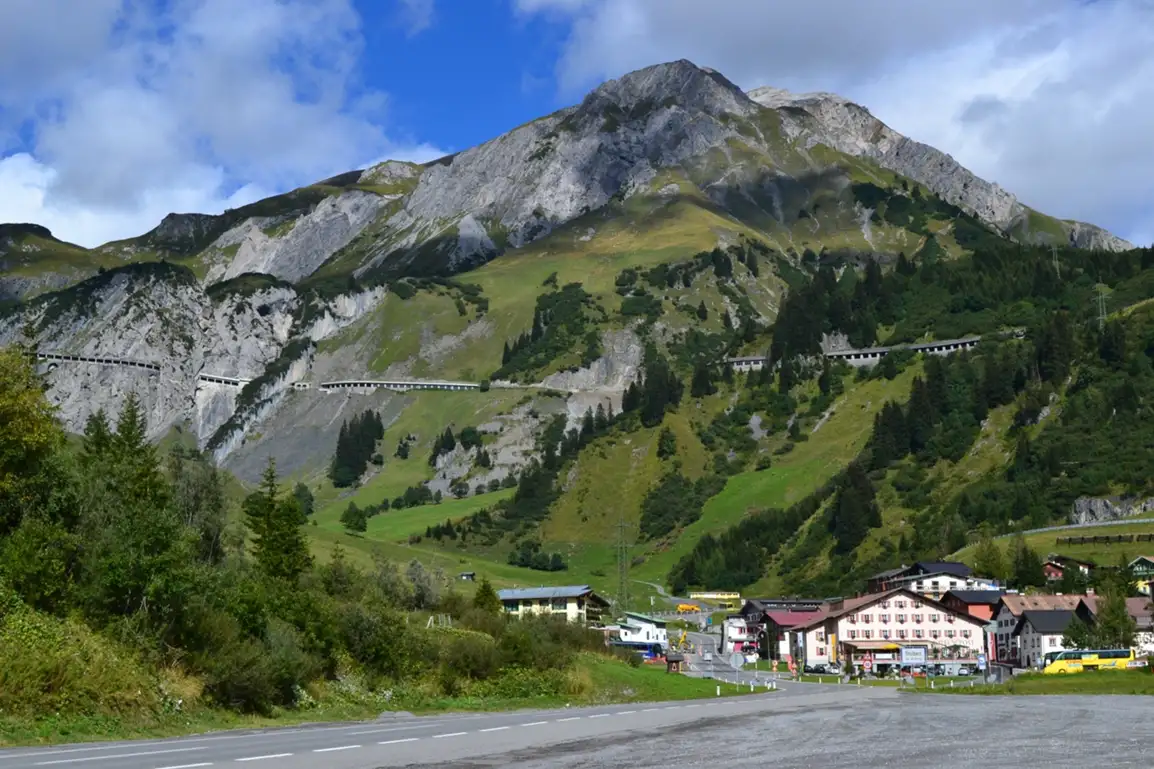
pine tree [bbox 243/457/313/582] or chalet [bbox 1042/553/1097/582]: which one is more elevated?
pine tree [bbox 243/457/313/582]

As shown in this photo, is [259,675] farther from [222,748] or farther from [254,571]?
[254,571]

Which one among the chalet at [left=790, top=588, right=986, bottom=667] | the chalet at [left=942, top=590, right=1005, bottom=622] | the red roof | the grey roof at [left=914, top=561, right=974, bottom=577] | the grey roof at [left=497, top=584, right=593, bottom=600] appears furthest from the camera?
the grey roof at [left=914, top=561, right=974, bottom=577]

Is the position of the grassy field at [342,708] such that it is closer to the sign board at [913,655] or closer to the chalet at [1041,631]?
the sign board at [913,655]

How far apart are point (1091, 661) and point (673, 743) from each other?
74866 millimetres

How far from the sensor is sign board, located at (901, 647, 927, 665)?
12862 centimetres

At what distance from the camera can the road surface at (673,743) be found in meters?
24.6

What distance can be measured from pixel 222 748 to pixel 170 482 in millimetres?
55884

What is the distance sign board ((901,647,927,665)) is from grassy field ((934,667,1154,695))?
49.3m

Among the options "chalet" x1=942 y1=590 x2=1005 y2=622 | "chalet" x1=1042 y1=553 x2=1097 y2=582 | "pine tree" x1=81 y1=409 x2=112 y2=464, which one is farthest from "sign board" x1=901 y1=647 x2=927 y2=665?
"pine tree" x1=81 y1=409 x2=112 y2=464

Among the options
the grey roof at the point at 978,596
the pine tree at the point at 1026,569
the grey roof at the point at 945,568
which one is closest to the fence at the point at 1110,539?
the pine tree at the point at 1026,569

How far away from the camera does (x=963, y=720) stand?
40906mm

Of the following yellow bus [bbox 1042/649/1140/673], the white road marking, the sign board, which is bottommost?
the sign board

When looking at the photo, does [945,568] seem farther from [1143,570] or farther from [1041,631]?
[1041,631]

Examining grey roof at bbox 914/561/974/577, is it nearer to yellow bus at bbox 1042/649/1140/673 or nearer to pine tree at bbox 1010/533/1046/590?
pine tree at bbox 1010/533/1046/590
